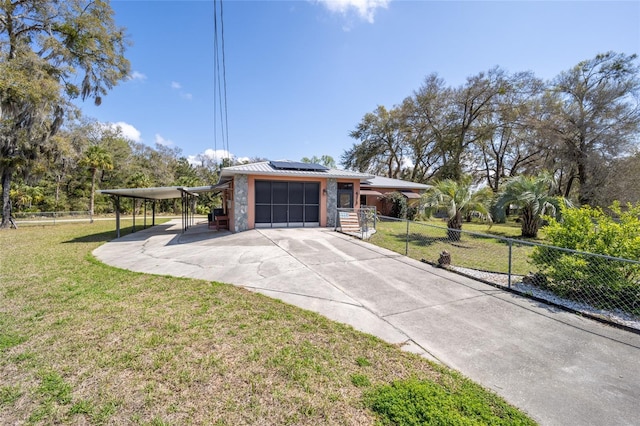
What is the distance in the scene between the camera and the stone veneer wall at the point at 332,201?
504 inches

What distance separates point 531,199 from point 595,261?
7166mm

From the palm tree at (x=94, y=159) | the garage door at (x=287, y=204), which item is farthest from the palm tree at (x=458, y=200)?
the palm tree at (x=94, y=159)

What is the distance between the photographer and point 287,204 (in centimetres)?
1238

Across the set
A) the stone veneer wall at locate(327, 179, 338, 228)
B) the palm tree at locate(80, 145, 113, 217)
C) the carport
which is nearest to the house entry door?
the stone veneer wall at locate(327, 179, 338, 228)

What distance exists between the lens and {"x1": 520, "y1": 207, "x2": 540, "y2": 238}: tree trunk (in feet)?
37.5

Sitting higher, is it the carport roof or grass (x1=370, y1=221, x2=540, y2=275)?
the carport roof

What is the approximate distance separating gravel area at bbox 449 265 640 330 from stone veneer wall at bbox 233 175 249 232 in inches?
332

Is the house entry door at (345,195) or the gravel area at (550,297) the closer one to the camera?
the gravel area at (550,297)

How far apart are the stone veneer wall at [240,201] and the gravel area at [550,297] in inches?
332

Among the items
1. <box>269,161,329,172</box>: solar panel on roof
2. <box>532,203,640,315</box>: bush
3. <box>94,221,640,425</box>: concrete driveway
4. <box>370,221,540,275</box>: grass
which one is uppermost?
<box>269,161,329,172</box>: solar panel on roof

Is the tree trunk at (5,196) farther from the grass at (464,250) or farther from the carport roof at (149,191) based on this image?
the grass at (464,250)

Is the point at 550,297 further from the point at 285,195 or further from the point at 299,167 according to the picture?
the point at 299,167

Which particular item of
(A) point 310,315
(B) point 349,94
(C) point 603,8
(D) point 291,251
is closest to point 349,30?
(B) point 349,94

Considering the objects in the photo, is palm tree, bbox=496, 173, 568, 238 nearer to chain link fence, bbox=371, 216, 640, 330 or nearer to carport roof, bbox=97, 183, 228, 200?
chain link fence, bbox=371, 216, 640, 330
